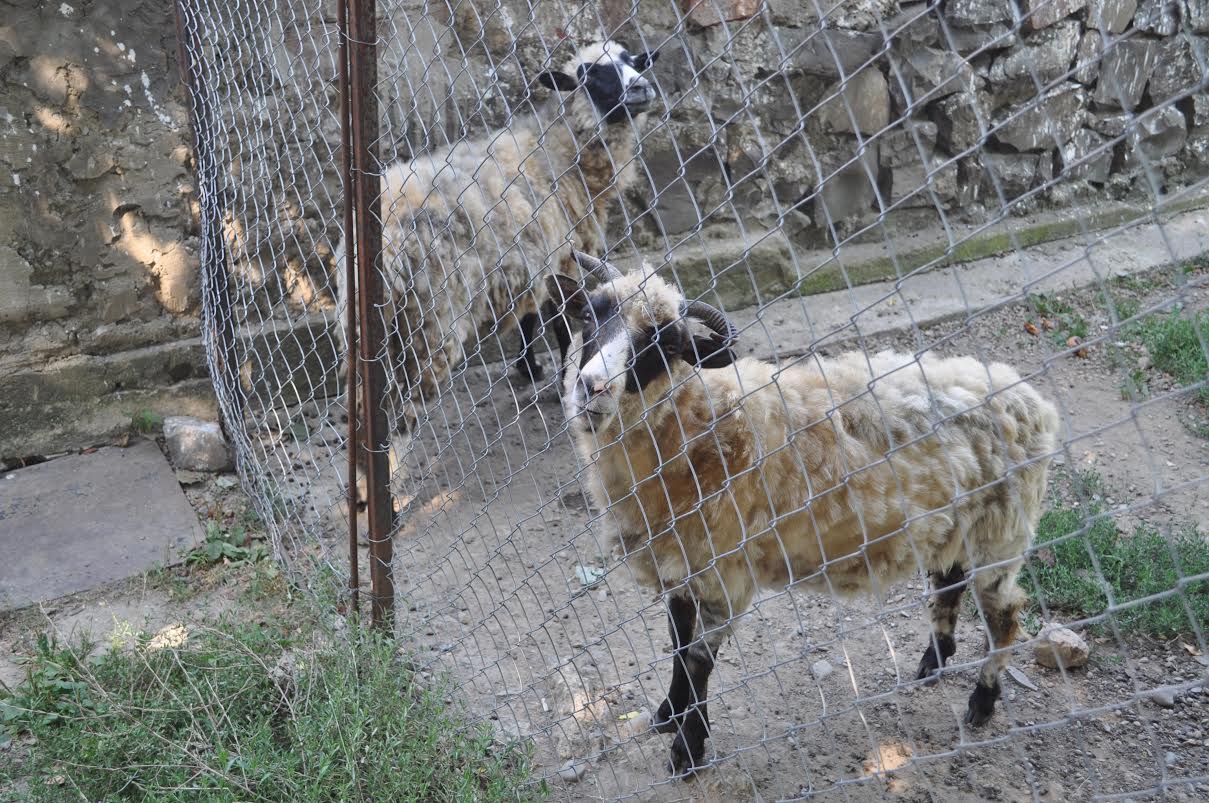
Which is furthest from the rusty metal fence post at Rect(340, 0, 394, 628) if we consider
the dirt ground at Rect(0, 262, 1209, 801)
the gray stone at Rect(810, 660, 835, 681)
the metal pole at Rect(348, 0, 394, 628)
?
the gray stone at Rect(810, 660, 835, 681)

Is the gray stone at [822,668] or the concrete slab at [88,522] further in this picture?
the concrete slab at [88,522]

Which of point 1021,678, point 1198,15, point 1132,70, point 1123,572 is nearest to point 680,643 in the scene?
point 1021,678

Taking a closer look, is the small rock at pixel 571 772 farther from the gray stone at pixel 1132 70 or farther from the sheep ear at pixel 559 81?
the gray stone at pixel 1132 70

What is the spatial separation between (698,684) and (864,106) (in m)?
4.56

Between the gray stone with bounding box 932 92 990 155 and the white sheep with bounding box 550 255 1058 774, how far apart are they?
4264mm

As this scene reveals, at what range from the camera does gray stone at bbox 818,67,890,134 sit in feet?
20.6

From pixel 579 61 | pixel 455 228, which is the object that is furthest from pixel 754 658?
pixel 579 61

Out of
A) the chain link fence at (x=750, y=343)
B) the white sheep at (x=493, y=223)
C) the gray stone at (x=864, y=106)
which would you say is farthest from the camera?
the gray stone at (x=864, y=106)

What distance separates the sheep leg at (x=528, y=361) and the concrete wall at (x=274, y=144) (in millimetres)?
971

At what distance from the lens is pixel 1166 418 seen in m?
4.96

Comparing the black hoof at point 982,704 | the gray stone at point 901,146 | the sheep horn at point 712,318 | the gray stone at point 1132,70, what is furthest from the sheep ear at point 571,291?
the gray stone at point 1132,70

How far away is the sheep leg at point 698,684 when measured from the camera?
9.82 ft

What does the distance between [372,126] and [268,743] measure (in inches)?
70.0

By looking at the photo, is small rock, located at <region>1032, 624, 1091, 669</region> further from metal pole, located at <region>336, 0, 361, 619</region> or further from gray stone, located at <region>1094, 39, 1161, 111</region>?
gray stone, located at <region>1094, 39, 1161, 111</region>
